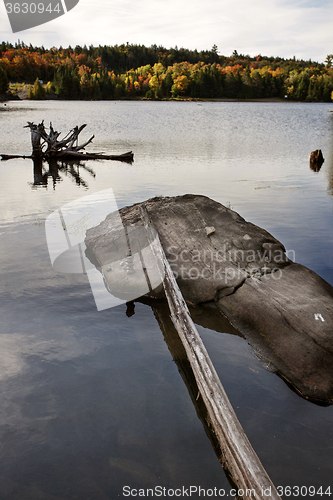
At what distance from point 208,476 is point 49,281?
5843 mm

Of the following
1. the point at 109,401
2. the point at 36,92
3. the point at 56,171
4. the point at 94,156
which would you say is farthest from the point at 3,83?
the point at 109,401

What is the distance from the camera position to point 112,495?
3801 mm

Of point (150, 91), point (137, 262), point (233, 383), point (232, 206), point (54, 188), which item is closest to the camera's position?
point (233, 383)

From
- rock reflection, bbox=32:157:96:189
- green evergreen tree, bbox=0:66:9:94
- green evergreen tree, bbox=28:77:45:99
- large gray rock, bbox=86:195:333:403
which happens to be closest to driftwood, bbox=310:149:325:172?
rock reflection, bbox=32:157:96:189

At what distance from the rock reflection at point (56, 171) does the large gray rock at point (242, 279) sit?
399 inches

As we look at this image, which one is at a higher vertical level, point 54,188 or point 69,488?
point 54,188

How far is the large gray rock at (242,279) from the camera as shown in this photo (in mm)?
5598

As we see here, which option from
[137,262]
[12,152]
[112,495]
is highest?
[12,152]

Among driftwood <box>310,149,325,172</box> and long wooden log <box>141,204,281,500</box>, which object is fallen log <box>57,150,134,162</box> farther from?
long wooden log <box>141,204,281,500</box>

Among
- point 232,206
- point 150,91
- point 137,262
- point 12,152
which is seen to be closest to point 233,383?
point 137,262

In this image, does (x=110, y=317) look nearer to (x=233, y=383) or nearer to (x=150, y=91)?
(x=233, y=383)

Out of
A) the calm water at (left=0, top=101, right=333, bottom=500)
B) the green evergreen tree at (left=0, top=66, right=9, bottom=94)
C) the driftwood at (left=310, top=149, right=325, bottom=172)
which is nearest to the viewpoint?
the calm water at (left=0, top=101, right=333, bottom=500)

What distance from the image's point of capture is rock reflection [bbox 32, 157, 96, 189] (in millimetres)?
19234

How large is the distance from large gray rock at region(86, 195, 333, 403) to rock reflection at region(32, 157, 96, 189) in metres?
10.1
